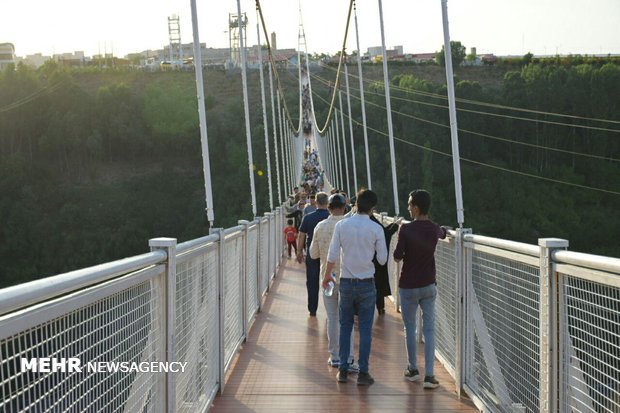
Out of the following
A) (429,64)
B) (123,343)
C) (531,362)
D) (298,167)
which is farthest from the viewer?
(429,64)

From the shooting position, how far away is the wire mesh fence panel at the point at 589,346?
2754mm

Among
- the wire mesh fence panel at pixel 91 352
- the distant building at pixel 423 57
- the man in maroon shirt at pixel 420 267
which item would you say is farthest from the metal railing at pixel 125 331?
the distant building at pixel 423 57

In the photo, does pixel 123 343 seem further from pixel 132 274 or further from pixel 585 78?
pixel 585 78

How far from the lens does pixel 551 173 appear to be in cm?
8944

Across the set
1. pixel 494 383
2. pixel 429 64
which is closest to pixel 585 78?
pixel 429 64

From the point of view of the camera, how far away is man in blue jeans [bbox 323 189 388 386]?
5.30 m

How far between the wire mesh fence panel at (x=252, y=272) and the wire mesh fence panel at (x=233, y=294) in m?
0.75

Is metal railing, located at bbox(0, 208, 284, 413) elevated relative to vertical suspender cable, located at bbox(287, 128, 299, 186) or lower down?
elevated

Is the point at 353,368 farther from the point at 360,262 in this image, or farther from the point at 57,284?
the point at 57,284

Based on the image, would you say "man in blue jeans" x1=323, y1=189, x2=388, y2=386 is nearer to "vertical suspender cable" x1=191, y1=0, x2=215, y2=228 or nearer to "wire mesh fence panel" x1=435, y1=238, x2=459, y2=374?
"wire mesh fence panel" x1=435, y1=238, x2=459, y2=374

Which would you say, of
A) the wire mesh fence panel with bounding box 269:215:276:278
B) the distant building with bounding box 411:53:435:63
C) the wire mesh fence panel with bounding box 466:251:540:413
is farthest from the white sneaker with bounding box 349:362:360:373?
the distant building with bounding box 411:53:435:63

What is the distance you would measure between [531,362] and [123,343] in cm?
179

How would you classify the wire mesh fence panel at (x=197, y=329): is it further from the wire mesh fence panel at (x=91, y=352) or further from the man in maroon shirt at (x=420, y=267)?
the man in maroon shirt at (x=420, y=267)

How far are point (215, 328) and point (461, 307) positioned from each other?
1.44m
